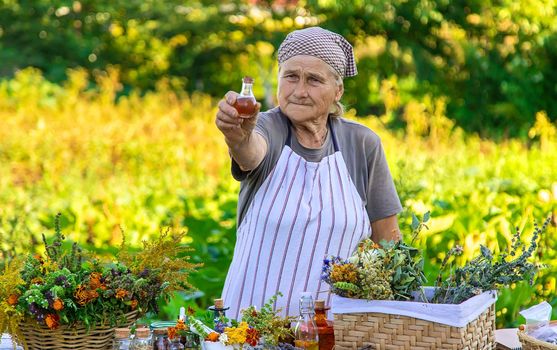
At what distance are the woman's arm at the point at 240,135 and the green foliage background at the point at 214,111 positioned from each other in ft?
6.23

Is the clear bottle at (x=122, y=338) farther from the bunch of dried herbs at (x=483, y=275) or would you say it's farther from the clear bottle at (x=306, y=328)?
the bunch of dried herbs at (x=483, y=275)

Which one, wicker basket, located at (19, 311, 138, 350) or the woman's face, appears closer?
wicker basket, located at (19, 311, 138, 350)

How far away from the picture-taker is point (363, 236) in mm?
3197

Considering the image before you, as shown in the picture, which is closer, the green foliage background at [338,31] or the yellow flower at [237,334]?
the yellow flower at [237,334]

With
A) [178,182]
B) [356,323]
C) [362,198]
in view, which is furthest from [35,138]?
[356,323]

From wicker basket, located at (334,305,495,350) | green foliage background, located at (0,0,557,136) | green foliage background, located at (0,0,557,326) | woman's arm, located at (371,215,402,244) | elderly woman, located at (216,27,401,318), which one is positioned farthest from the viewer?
green foliage background, located at (0,0,557,136)

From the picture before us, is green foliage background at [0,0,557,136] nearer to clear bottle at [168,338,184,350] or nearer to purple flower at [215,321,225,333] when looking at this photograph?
purple flower at [215,321,225,333]

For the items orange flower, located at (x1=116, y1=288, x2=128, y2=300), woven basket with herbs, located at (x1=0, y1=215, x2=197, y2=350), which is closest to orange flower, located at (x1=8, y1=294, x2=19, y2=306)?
woven basket with herbs, located at (x1=0, y1=215, x2=197, y2=350)

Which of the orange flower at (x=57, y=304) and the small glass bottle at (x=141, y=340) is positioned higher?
the orange flower at (x=57, y=304)

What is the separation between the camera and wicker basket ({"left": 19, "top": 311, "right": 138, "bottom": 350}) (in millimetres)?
2645

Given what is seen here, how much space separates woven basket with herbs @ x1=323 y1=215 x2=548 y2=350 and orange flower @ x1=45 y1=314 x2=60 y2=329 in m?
0.74

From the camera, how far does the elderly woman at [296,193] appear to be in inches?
120

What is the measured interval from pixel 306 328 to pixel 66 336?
0.66 metres

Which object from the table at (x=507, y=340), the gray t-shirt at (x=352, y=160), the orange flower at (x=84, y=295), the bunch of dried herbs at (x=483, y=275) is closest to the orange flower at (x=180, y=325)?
the orange flower at (x=84, y=295)
